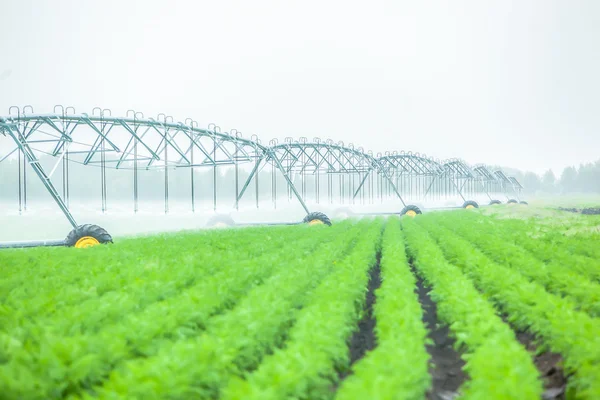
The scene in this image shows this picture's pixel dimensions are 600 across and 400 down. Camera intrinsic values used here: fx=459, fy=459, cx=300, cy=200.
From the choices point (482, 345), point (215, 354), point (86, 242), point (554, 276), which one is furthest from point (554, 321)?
point (86, 242)

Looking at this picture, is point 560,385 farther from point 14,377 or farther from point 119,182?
point 119,182

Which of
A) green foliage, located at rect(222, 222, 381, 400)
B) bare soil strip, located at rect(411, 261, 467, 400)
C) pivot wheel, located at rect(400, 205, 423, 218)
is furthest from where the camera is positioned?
pivot wheel, located at rect(400, 205, 423, 218)

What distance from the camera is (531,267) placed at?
10961 millimetres

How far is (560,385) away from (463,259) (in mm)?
6945

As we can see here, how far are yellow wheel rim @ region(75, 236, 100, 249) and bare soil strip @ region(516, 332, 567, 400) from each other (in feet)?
47.7

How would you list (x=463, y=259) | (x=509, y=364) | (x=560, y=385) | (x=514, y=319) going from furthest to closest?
1. (x=463, y=259)
2. (x=514, y=319)
3. (x=560, y=385)
4. (x=509, y=364)

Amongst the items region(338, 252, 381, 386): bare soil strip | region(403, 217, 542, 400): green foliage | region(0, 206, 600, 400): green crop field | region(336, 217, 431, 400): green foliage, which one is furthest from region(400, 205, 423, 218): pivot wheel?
region(336, 217, 431, 400): green foliage

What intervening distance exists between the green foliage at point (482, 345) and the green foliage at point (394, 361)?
542mm

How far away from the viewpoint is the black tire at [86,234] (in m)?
16.6

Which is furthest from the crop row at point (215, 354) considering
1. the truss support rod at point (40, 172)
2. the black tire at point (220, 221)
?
the black tire at point (220, 221)

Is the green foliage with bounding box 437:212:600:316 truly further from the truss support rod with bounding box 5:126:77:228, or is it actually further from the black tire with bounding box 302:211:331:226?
the truss support rod with bounding box 5:126:77:228

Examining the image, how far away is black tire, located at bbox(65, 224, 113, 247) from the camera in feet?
54.4

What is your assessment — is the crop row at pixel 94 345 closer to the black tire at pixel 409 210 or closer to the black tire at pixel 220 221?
the black tire at pixel 220 221

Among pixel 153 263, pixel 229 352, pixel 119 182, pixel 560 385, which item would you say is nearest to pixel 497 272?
pixel 560 385
